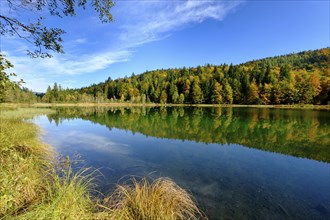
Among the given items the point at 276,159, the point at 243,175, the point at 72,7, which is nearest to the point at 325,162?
the point at 276,159

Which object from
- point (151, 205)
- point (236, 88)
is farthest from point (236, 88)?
point (151, 205)

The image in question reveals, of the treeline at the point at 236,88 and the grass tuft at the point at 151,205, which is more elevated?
the treeline at the point at 236,88

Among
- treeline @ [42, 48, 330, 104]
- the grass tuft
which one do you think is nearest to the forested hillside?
treeline @ [42, 48, 330, 104]

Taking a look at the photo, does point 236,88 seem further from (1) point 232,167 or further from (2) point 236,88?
(1) point 232,167

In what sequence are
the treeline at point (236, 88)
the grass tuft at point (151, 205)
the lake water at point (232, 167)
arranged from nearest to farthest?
the grass tuft at point (151, 205) < the lake water at point (232, 167) < the treeline at point (236, 88)

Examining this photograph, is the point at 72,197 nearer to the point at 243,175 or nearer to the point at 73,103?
the point at 243,175

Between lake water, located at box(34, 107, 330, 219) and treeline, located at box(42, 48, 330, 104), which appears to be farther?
treeline, located at box(42, 48, 330, 104)

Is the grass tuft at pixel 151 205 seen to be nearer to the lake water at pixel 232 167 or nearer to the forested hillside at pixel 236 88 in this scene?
the lake water at pixel 232 167

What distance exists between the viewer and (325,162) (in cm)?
1183

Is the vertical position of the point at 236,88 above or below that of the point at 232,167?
above

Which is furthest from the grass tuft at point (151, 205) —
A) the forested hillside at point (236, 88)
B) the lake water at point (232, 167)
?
the forested hillside at point (236, 88)

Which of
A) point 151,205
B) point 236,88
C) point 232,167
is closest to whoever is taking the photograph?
point 151,205

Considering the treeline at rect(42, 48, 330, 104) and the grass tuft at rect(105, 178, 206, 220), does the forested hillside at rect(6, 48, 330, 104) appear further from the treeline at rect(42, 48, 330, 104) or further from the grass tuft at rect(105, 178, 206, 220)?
the grass tuft at rect(105, 178, 206, 220)

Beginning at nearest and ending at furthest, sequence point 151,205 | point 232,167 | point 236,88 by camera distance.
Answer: point 151,205, point 232,167, point 236,88
